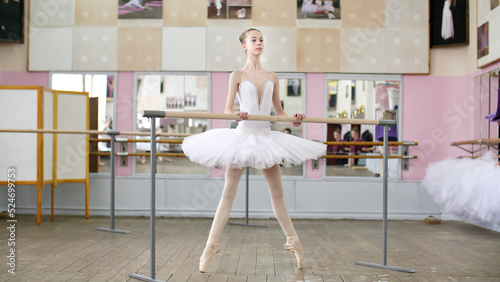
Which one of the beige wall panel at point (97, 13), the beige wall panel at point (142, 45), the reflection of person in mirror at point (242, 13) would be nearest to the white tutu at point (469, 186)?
the reflection of person in mirror at point (242, 13)

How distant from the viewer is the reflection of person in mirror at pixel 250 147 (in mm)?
3295

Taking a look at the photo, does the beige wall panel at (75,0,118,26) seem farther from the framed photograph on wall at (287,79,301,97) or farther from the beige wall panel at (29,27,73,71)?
the framed photograph on wall at (287,79,301,97)

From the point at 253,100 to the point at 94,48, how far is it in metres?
3.88

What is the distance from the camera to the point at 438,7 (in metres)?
6.64

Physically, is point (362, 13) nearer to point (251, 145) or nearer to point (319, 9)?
point (319, 9)

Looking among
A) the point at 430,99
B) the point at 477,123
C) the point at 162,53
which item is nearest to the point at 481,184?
the point at 477,123

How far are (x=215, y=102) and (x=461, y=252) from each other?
3.60 meters

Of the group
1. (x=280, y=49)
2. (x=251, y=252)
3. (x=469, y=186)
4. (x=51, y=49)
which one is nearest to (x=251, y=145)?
(x=251, y=252)

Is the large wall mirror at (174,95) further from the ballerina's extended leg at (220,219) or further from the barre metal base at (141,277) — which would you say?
the barre metal base at (141,277)

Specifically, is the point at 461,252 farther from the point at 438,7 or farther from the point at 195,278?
the point at 438,7

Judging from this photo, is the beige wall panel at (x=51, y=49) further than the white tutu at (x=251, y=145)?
Yes

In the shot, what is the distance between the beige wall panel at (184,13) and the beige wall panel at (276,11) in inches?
26.9

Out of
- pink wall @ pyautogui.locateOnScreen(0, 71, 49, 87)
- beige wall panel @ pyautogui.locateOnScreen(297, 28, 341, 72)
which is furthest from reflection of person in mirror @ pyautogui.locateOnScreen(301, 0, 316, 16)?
pink wall @ pyautogui.locateOnScreen(0, 71, 49, 87)

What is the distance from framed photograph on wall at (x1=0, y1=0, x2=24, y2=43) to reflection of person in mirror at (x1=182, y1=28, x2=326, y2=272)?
13.9ft
